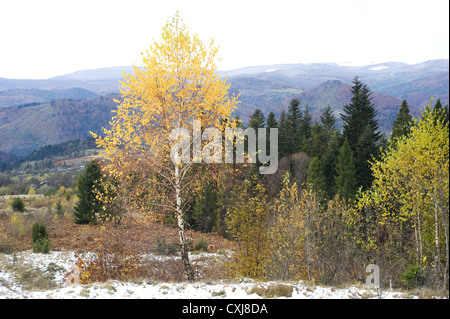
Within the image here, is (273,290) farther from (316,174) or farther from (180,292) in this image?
(316,174)

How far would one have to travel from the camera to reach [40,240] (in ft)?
65.8

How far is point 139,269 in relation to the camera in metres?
11.3

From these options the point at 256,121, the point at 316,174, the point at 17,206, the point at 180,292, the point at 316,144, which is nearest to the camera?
the point at 180,292

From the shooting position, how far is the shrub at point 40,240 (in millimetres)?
19700

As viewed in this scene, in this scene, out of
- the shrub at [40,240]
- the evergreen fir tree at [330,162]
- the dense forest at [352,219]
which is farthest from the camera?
the evergreen fir tree at [330,162]

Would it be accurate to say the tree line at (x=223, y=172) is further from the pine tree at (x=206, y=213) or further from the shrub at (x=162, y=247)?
the pine tree at (x=206, y=213)

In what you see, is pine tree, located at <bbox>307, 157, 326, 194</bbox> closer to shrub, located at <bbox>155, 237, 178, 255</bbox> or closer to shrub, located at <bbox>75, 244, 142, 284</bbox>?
shrub, located at <bbox>155, 237, 178, 255</bbox>

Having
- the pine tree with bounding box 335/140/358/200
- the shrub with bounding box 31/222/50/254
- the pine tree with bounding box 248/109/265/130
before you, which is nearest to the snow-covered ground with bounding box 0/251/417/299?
the shrub with bounding box 31/222/50/254

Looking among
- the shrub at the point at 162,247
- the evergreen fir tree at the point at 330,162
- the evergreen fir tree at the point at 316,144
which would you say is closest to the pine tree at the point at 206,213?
the evergreen fir tree at the point at 330,162

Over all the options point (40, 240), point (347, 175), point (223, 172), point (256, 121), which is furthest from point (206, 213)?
point (223, 172)
